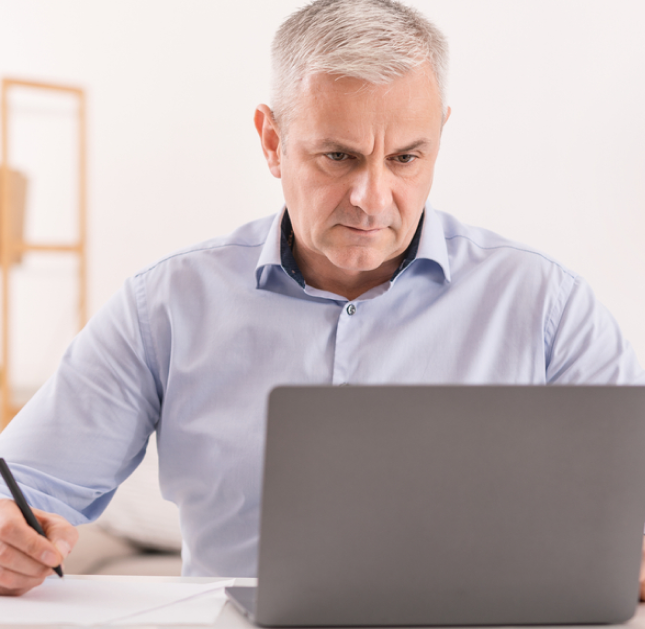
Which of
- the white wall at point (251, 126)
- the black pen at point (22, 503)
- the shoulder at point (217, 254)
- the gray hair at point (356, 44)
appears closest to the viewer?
the black pen at point (22, 503)

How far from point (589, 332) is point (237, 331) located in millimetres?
560

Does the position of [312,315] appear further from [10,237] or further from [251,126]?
[10,237]

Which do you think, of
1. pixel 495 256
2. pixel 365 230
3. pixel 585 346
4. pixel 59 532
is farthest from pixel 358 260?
pixel 59 532

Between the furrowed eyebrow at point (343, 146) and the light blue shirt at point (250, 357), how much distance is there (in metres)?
0.20

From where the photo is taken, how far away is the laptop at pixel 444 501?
0.56 metres

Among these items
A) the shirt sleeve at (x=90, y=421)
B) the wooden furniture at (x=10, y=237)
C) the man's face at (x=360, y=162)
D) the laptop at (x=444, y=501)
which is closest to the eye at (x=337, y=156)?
the man's face at (x=360, y=162)

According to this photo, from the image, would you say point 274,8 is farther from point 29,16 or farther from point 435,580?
point 435,580

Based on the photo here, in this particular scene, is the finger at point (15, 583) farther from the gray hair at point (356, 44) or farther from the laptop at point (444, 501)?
the gray hair at point (356, 44)

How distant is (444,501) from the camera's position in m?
0.58

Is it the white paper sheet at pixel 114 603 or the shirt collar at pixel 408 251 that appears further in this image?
the shirt collar at pixel 408 251

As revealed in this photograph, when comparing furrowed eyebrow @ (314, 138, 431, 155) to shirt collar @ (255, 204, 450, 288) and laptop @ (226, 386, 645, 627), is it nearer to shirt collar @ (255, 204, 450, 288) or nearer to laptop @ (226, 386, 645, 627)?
shirt collar @ (255, 204, 450, 288)

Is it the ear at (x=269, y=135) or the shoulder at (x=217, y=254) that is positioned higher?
the ear at (x=269, y=135)

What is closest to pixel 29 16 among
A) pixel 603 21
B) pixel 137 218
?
pixel 137 218

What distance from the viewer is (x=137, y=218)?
8.82 ft
